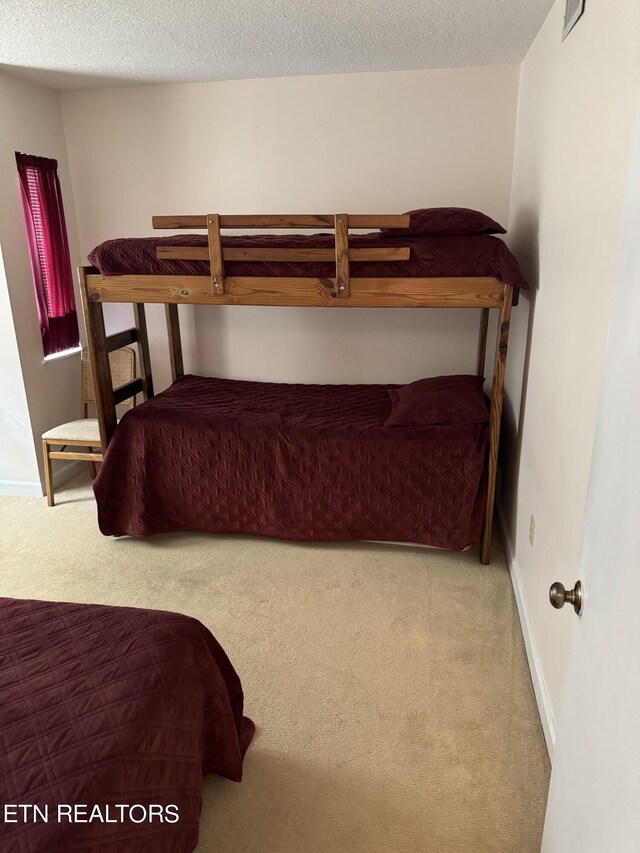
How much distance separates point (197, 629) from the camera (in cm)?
148

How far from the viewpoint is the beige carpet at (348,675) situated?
154cm

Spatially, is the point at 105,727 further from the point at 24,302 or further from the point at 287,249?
the point at 24,302

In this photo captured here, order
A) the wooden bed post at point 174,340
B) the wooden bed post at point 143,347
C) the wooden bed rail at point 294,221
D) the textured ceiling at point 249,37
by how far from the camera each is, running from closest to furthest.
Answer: the textured ceiling at point 249,37
the wooden bed rail at point 294,221
the wooden bed post at point 143,347
the wooden bed post at point 174,340

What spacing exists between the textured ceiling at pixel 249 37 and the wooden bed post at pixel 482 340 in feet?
4.07

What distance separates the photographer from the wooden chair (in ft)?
10.7

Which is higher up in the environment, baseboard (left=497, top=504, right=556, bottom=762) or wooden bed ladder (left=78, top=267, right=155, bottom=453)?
wooden bed ladder (left=78, top=267, right=155, bottom=453)

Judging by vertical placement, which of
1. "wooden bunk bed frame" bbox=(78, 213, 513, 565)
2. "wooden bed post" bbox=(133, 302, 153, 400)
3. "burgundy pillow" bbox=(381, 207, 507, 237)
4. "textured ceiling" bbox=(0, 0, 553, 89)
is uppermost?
"textured ceiling" bbox=(0, 0, 553, 89)

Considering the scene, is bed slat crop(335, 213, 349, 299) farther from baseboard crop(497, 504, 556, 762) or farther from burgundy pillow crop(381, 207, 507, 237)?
baseboard crop(497, 504, 556, 762)

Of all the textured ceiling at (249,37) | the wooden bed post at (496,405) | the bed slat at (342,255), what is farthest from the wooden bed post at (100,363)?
the wooden bed post at (496,405)

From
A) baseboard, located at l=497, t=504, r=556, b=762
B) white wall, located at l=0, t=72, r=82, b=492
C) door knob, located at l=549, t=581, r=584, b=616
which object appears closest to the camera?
door knob, located at l=549, t=581, r=584, b=616

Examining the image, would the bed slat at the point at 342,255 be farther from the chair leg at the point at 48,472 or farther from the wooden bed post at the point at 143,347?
the chair leg at the point at 48,472

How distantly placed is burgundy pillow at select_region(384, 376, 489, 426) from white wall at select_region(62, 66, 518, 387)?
0.62 meters

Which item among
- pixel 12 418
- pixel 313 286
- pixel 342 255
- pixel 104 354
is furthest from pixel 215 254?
pixel 12 418

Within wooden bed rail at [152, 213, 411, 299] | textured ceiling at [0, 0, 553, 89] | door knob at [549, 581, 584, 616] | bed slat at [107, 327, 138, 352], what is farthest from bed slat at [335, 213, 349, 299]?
door knob at [549, 581, 584, 616]
